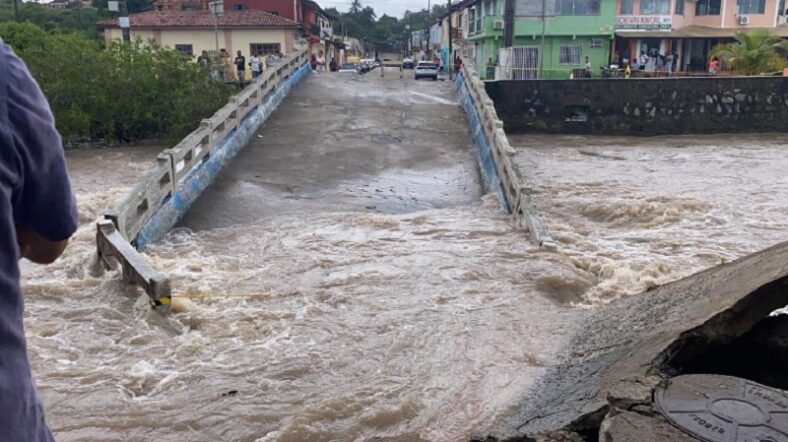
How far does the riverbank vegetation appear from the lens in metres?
18.6

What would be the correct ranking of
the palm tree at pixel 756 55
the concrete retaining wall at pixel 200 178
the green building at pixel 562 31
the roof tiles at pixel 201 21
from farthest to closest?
the roof tiles at pixel 201 21 → the green building at pixel 562 31 → the palm tree at pixel 756 55 → the concrete retaining wall at pixel 200 178

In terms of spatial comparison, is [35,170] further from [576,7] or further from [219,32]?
[219,32]

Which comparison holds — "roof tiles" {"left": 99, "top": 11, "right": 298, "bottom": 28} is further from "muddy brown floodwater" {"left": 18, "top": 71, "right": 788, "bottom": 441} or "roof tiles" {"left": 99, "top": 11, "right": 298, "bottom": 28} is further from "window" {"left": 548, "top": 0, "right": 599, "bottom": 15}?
"muddy brown floodwater" {"left": 18, "top": 71, "right": 788, "bottom": 441}

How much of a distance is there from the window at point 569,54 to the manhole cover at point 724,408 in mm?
32956

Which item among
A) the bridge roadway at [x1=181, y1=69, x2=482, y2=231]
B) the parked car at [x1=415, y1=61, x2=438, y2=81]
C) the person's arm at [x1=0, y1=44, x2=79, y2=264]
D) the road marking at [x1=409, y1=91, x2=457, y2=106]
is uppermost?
the person's arm at [x1=0, y1=44, x2=79, y2=264]

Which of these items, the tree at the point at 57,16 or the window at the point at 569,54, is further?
the tree at the point at 57,16

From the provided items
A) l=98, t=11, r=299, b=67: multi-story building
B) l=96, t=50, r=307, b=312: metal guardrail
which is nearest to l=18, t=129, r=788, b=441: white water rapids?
l=96, t=50, r=307, b=312: metal guardrail

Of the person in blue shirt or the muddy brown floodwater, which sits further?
the muddy brown floodwater

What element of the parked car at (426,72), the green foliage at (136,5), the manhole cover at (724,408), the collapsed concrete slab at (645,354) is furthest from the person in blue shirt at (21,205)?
the green foliage at (136,5)

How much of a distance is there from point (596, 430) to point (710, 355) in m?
1.03

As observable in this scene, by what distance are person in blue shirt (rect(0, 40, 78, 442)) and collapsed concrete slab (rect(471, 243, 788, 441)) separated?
280 centimetres

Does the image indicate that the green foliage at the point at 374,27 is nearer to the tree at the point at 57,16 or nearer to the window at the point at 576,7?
the tree at the point at 57,16

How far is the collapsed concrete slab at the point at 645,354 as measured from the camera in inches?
154

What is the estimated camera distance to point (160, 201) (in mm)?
9711
